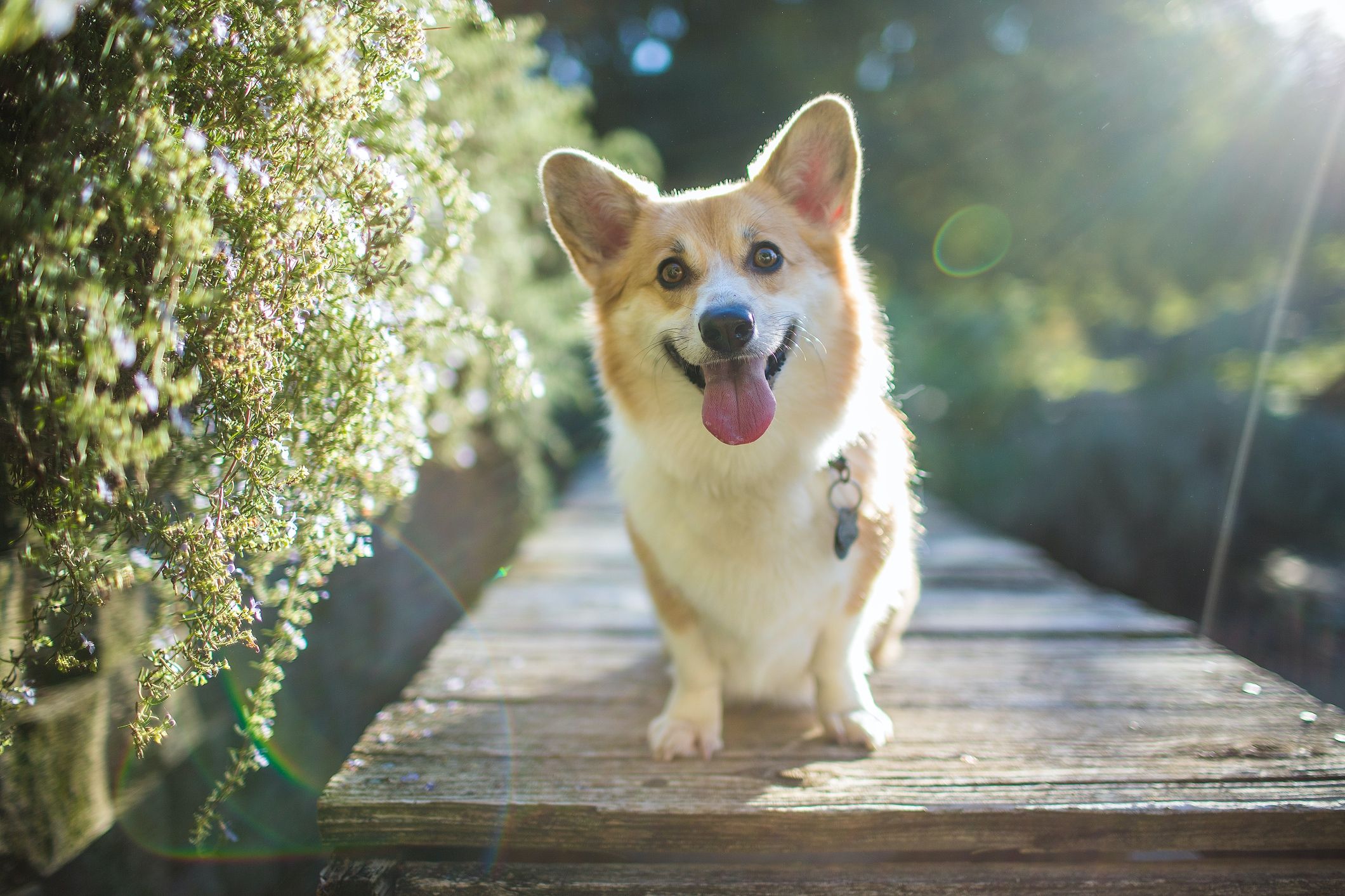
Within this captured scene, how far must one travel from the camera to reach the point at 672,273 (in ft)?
6.23

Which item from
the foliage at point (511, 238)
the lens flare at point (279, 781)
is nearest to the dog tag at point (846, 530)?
the lens flare at point (279, 781)

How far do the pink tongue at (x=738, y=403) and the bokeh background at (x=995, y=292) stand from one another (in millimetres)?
627

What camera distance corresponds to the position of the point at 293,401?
1356 mm

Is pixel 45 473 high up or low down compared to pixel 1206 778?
up

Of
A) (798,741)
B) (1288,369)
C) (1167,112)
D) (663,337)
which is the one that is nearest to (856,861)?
(798,741)

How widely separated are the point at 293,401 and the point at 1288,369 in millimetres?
4371

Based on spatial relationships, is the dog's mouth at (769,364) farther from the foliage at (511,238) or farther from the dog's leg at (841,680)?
the foliage at (511,238)

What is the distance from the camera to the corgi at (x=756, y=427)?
1755 millimetres

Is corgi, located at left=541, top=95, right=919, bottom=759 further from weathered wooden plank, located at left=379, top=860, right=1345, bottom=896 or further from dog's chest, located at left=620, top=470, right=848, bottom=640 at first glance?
weathered wooden plank, located at left=379, top=860, right=1345, bottom=896

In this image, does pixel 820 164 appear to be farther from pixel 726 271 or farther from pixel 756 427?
A: pixel 756 427

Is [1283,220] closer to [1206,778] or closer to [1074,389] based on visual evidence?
[1074,389]

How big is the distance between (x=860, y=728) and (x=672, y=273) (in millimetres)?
1227

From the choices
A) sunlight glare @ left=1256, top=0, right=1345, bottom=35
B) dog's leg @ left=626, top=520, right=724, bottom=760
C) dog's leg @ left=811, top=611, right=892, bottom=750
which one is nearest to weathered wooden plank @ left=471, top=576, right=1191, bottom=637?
dog's leg @ left=626, top=520, right=724, bottom=760

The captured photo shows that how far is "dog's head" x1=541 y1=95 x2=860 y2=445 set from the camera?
5.58ft
